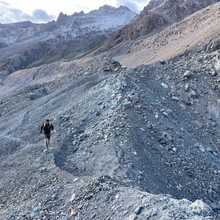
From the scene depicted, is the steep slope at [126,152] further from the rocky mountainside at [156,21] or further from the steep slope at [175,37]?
the rocky mountainside at [156,21]

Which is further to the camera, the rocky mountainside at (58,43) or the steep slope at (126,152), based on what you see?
the rocky mountainside at (58,43)

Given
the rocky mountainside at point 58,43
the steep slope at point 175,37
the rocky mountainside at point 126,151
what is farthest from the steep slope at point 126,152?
the rocky mountainside at point 58,43

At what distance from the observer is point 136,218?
35.7 feet

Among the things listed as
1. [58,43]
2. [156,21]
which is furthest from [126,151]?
[58,43]

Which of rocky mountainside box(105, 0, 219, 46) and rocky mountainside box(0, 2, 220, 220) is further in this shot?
rocky mountainside box(105, 0, 219, 46)

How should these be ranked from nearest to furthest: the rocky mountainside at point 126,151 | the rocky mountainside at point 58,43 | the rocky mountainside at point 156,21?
the rocky mountainside at point 126,151
the rocky mountainside at point 156,21
the rocky mountainside at point 58,43

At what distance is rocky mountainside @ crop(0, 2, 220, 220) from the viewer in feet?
40.4

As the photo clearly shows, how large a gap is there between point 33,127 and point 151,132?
847cm

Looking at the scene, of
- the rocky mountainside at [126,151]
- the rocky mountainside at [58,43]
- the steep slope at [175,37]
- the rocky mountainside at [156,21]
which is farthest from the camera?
the rocky mountainside at [58,43]

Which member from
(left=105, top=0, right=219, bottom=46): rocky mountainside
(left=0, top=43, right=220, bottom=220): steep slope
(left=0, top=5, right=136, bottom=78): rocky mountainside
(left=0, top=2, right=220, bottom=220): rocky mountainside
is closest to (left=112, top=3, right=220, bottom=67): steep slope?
(left=105, top=0, right=219, bottom=46): rocky mountainside

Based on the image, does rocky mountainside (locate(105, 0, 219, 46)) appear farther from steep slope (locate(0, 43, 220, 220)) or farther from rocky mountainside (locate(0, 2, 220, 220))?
steep slope (locate(0, 43, 220, 220))

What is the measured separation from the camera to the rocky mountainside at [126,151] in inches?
485

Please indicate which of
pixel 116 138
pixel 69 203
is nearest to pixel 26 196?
pixel 69 203

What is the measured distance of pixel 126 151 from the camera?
16.2 meters
